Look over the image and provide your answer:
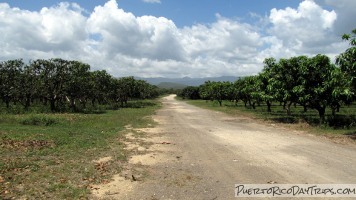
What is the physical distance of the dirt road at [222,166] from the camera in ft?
24.2

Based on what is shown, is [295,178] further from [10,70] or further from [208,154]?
[10,70]

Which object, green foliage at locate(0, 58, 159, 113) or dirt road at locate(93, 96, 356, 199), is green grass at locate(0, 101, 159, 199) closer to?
dirt road at locate(93, 96, 356, 199)

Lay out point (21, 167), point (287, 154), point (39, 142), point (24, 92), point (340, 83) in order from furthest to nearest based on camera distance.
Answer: point (24, 92), point (340, 83), point (39, 142), point (287, 154), point (21, 167)

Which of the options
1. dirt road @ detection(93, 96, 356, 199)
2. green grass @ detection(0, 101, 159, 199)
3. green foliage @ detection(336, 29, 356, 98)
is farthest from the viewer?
green foliage @ detection(336, 29, 356, 98)

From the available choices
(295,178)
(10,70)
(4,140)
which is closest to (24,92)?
(10,70)

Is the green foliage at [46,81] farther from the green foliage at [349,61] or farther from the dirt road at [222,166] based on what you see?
the green foliage at [349,61]

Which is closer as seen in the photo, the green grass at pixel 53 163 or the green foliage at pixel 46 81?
the green grass at pixel 53 163

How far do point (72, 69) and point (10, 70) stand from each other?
282 inches

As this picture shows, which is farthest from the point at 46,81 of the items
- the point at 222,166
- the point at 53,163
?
the point at 222,166

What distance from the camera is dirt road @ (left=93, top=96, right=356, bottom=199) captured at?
737 centimetres

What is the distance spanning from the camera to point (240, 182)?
7.79m

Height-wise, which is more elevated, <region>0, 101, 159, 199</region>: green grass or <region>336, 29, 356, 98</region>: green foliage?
<region>336, 29, 356, 98</region>: green foliage

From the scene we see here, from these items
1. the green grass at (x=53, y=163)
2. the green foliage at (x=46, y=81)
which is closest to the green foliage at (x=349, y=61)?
the green grass at (x=53, y=163)

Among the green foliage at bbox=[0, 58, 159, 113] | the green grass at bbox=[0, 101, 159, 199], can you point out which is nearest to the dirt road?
the green grass at bbox=[0, 101, 159, 199]
